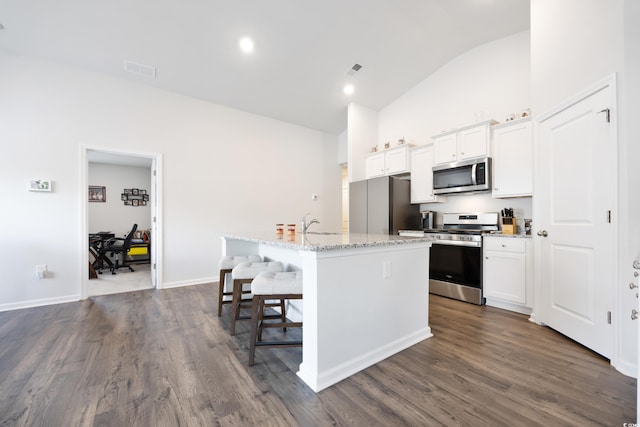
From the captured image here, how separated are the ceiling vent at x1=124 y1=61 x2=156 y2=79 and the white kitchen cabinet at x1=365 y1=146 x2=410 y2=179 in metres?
3.51

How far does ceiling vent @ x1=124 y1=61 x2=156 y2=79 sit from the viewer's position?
3504 millimetres

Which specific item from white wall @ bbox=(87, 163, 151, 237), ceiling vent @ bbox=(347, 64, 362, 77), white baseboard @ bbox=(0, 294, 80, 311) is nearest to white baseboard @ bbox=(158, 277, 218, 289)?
white baseboard @ bbox=(0, 294, 80, 311)

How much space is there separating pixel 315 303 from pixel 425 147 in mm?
3351

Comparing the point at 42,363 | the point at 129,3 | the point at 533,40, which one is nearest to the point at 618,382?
the point at 533,40

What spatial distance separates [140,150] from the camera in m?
3.89

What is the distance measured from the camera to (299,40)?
3.45 metres

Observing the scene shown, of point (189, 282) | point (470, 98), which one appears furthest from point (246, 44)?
point (189, 282)

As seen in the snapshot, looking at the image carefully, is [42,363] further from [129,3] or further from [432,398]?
[129,3]

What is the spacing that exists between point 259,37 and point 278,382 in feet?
11.9

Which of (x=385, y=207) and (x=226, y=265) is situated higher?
(x=385, y=207)

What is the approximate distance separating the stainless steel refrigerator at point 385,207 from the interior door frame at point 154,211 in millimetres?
3138

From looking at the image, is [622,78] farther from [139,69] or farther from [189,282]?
[189,282]

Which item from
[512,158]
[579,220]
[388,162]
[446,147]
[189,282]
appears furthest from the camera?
[388,162]

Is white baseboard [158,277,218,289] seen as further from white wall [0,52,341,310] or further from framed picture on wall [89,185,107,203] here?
framed picture on wall [89,185,107,203]
